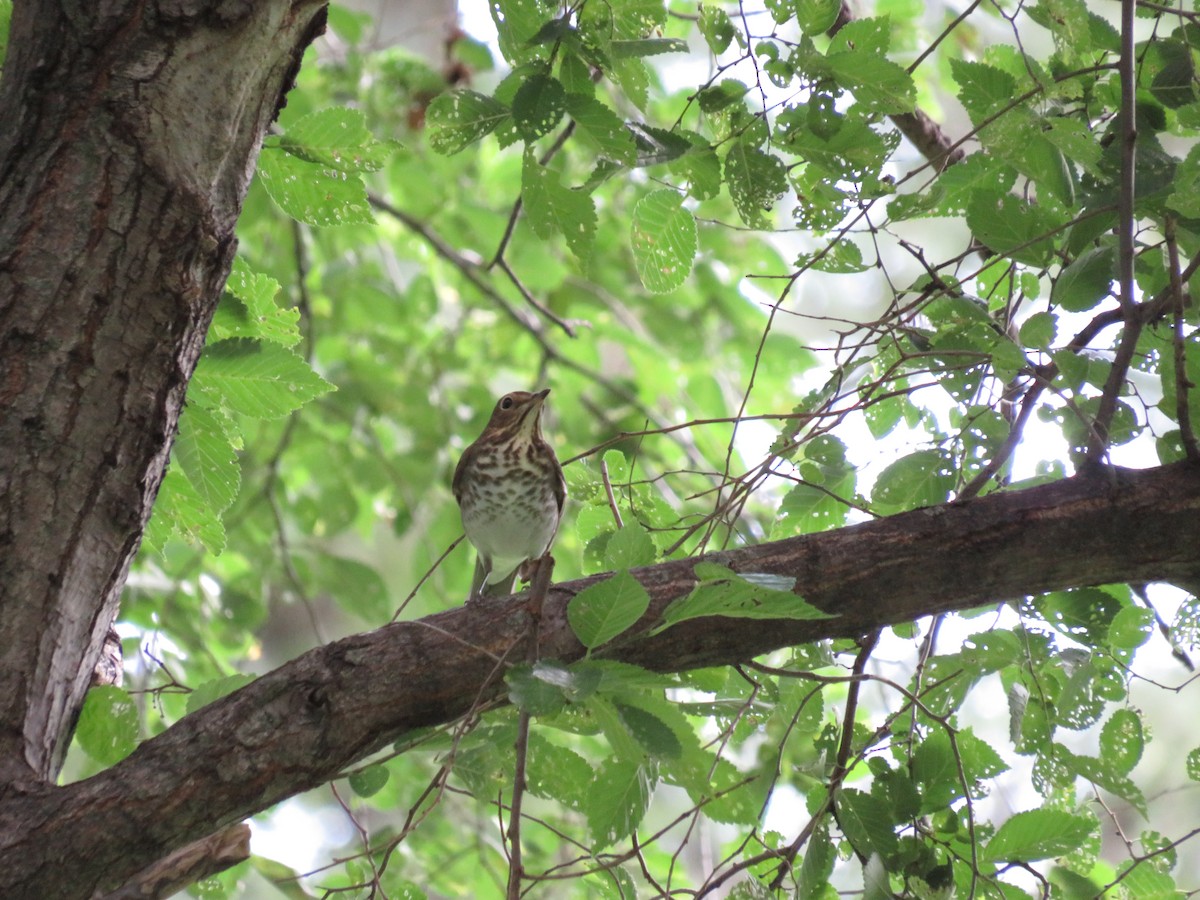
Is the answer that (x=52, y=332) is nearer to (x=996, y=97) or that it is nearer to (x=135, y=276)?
(x=135, y=276)

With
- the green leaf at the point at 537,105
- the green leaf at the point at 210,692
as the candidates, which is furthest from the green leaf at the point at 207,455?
the green leaf at the point at 537,105

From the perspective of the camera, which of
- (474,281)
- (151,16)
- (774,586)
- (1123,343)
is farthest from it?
(474,281)

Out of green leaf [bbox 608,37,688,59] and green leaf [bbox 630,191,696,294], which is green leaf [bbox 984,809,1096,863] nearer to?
green leaf [bbox 630,191,696,294]

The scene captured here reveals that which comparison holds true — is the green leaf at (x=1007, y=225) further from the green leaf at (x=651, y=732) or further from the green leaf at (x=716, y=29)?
the green leaf at (x=651, y=732)

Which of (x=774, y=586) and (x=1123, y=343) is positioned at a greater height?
(x=1123, y=343)

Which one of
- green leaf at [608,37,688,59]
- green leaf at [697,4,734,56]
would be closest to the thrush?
green leaf at [697,4,734,56]

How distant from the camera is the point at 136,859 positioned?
1.64 meters

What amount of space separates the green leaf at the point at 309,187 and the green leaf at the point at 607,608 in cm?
98

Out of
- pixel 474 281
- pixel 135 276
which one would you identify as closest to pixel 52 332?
pixel 135 276

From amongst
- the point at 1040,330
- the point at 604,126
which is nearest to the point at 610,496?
the point at 604,126

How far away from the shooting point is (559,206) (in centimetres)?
201

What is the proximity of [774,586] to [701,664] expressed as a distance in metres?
0.44

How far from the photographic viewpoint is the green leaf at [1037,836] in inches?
74.8

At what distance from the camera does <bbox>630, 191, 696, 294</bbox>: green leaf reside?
2.18 meters
